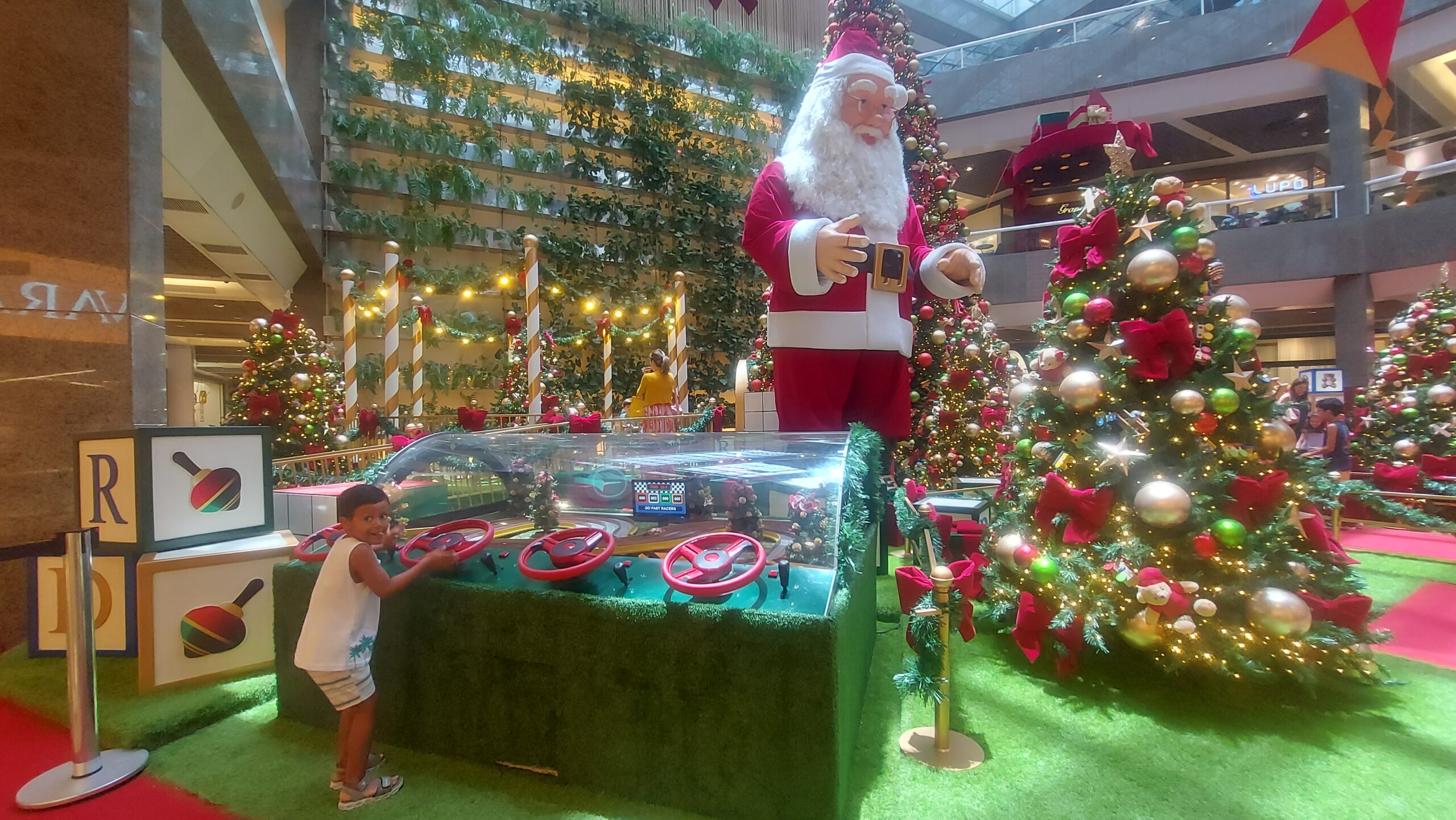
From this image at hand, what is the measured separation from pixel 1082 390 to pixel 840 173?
1426 millimetres

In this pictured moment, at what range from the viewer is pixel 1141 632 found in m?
2.07

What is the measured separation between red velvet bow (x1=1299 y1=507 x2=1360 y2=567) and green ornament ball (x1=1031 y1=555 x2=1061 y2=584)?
83 cm

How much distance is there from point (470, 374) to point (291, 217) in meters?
3.06

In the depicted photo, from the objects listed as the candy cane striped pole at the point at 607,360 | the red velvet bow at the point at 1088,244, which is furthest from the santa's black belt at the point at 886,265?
the candy cane striped pole at the point at 607,360

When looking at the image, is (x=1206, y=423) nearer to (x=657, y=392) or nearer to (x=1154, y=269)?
(x=1154, y=269)

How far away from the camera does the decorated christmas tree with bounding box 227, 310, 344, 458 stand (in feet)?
18.0

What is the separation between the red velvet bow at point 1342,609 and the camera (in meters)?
2.02

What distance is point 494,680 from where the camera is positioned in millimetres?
1785

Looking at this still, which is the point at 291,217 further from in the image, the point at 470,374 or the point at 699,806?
the point at 699,806

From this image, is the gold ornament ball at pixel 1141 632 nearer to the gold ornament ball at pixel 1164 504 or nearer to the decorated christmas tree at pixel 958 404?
the gold ornament ball at pixel 1164 504

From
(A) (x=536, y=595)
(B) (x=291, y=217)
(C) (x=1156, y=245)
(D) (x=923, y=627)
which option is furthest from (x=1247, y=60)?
(B) (x=291, y=217)

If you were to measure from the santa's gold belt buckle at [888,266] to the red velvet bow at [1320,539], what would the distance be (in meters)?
1.72

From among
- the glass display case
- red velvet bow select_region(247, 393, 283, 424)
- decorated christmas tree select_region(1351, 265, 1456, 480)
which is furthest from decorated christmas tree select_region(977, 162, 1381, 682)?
red velvet bow select_region(247, 393, 283, 424)

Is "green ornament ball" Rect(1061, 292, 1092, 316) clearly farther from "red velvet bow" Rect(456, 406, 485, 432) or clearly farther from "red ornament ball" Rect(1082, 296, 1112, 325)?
"red velvet bow" Rect(456, 406, 485, 432)
